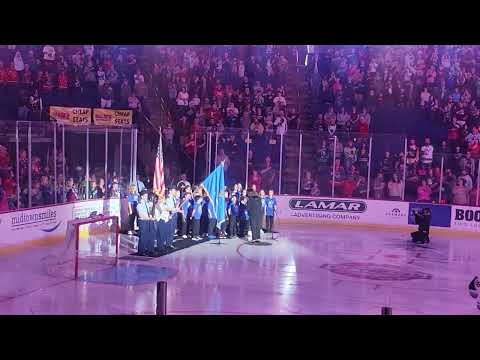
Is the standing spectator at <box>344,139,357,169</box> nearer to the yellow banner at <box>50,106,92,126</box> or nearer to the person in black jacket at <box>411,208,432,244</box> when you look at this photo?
the person in black jacket at <box>411,208,432,244</box>

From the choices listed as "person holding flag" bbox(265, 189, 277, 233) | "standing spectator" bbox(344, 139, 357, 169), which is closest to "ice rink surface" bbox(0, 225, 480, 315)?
"person holding flag" bbox(265, 189, 277, 233)

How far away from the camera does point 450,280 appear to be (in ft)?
44.8

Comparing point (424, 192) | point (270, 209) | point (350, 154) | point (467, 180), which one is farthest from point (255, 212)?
point (467, 180)

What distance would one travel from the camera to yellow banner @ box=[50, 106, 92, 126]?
20578 millimetres

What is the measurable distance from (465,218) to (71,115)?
1298 cm

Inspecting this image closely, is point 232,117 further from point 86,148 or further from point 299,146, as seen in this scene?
point 86,148

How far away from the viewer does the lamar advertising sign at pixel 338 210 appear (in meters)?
21.4

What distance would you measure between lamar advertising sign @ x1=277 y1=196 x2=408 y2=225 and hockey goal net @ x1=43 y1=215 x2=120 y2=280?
6400 millimetres

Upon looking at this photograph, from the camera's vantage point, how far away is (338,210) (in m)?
21.9

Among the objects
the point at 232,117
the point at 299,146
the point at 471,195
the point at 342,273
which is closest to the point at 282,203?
the point at 299,146

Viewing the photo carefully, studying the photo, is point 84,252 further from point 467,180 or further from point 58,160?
point 467,180

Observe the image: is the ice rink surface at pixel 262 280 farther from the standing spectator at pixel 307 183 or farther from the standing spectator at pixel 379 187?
the standing spectator at pixel 307 183

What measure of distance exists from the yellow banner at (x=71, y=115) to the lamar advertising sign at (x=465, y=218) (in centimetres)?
1216

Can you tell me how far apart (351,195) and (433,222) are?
281 centimetres
